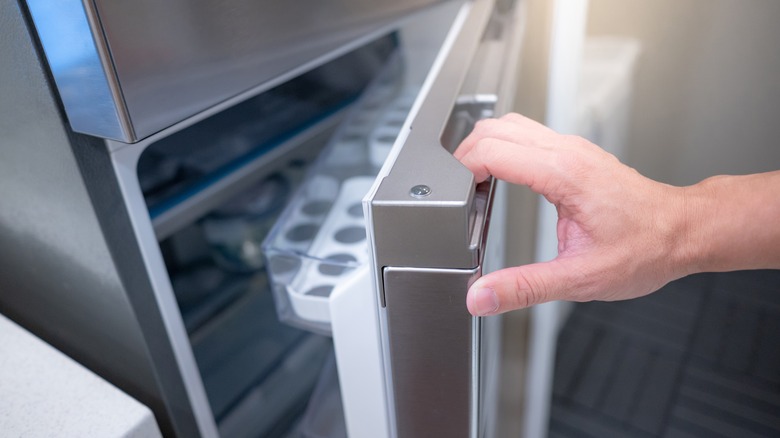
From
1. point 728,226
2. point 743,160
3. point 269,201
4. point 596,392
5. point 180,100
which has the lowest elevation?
point 596,392

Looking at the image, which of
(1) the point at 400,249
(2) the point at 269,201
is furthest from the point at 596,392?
(1) the point at 400,249

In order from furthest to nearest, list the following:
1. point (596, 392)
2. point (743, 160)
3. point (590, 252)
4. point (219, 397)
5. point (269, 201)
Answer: point (743, 160) < point (596, 392) < point (269, 201) < point (219, 397) < point (590, 252)

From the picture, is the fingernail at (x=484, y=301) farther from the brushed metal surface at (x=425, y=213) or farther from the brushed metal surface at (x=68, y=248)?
the brushed metal surface at (x=68, y=248)

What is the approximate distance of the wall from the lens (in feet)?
4.94

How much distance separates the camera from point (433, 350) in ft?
1.11

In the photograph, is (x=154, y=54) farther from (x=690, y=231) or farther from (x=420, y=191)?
(x=690, y=231)

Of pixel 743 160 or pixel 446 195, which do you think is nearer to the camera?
pixel 446 195

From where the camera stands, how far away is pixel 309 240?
0.67 meters

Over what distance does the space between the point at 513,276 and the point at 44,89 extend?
336 millimetres

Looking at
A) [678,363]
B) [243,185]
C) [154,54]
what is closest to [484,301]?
[154,54]

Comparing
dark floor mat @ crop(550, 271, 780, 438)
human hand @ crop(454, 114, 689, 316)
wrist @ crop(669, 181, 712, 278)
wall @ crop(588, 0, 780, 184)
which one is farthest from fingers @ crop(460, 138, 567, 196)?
wall @ crop(588, 0, 780, 184)

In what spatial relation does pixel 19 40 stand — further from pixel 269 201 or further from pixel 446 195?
pixel 269 201

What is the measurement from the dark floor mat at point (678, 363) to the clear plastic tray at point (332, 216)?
0.79 m

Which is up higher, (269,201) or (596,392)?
(269,201)
